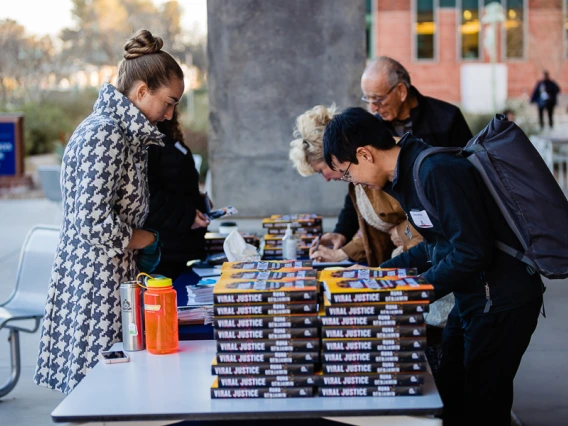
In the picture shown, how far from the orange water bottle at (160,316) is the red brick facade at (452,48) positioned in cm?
2989

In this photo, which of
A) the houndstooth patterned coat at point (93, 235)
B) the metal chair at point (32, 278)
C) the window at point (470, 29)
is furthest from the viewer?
the window at point (470, 29)

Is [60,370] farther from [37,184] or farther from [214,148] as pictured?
[37,184]

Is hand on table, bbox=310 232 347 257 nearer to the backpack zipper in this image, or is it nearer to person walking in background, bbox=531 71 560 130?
the backpack zipper

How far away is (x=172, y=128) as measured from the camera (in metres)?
4.09

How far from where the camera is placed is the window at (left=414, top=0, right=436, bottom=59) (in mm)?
31766

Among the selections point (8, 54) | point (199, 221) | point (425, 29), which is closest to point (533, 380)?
point (199, 221)

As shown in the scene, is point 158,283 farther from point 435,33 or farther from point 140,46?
point 435,33

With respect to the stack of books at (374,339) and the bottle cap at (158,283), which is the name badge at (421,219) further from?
the bottle cap at (158,283)

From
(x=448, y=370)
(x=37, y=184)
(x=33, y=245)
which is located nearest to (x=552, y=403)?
(x=448, y=370)

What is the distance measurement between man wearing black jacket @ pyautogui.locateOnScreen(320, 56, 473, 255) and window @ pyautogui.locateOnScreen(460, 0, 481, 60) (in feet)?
93.4

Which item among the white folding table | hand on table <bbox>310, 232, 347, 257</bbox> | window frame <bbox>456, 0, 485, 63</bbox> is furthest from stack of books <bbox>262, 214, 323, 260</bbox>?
window frame <bbox>456, 0, 485, 63</bbox>

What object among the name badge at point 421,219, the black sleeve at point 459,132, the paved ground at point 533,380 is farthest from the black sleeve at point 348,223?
the name badge at point 421,219

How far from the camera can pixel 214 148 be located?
680cm

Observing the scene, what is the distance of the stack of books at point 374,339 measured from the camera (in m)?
2.11
